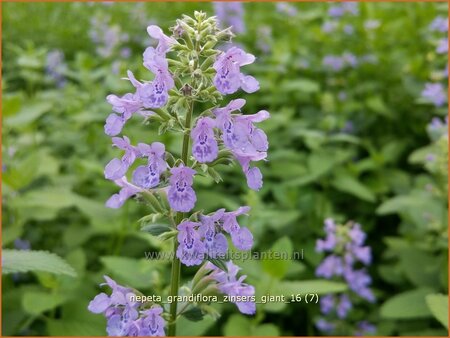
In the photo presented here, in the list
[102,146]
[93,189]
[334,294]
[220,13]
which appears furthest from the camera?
[220,13]

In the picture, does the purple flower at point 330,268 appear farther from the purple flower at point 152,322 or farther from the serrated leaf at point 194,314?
the purple flower at point 152,322

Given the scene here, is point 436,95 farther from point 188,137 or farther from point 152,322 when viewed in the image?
point 152,322

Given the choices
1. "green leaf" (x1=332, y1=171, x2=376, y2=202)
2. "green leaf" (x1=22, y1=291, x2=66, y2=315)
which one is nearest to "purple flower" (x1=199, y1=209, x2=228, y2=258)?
"green leaf" (x1=22, y1=291, x2=66, y2=315)

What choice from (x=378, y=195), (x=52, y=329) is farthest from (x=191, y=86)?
(x=378, y=195)

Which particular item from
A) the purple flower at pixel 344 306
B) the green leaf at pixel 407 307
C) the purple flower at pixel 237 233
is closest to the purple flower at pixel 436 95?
the green leaf at pixel 407 307

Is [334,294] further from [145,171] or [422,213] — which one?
[145,171]

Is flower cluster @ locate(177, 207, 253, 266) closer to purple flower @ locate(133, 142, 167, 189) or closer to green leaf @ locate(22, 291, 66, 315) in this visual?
purple flower @ locate(133, 142, 167, 189)
